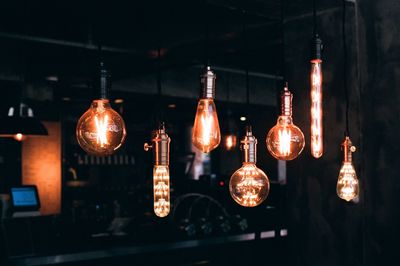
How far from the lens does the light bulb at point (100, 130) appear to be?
6.81ft

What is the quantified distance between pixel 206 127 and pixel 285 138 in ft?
1.40

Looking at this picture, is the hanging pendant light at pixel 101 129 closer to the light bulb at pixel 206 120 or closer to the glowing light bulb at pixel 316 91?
the light bulb at pixel 206 120

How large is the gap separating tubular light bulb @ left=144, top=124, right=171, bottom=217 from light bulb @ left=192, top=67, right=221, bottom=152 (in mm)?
208

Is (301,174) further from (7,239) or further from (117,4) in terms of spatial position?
(7,239)

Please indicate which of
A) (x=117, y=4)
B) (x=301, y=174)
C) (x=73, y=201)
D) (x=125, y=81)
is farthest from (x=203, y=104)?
(x=73, y=201)

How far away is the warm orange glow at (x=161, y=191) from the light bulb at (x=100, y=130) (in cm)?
36

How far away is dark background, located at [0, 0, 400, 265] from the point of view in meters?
3.90

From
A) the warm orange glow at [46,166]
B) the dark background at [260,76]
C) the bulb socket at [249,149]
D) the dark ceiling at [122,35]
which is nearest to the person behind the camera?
the bulb socket at [249,149]

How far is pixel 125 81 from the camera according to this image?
9.77 meters

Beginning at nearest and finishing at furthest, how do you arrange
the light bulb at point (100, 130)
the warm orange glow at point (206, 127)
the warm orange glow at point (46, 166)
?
1. the light bulb at point (100, 130)
2. the warm orange glow at point (206, 127)
3. the warm orange glow at point (46, 166)

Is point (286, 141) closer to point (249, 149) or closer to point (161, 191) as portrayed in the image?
point (249, 149)

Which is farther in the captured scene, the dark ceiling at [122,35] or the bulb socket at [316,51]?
the dark ceiling at [122,35]

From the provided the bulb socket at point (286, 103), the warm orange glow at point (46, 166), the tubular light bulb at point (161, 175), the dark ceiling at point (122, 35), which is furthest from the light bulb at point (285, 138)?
the warm orange glow at point (46, 166)

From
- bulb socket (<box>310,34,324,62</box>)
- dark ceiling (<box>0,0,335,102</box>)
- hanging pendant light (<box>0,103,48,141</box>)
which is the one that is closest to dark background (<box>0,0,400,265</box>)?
dark ceiling (<box>0,0,335,102</box>)
